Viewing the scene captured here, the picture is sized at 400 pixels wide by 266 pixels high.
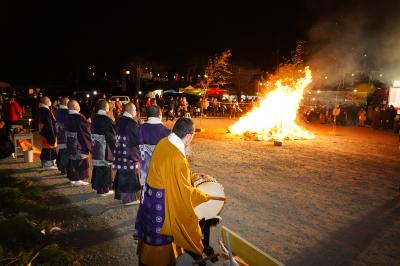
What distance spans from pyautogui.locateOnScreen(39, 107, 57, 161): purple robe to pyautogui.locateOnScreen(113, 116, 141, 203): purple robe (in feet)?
10.2

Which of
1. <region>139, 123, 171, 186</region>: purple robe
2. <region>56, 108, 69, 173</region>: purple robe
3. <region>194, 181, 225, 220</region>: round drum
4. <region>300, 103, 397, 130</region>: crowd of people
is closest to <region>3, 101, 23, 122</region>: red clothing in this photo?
<region>56, 108, 69, 173</region>: purple robe

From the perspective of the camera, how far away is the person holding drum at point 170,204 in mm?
3064

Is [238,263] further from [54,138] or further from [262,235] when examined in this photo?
[54,138]

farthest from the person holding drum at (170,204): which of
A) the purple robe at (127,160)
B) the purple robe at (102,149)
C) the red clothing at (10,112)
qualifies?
the red clothing at (10,112)

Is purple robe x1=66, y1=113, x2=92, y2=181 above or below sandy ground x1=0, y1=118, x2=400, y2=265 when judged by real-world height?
above

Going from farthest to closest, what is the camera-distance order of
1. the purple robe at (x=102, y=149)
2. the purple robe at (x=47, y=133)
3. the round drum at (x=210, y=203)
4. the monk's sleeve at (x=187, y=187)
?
the purple robe at (x=47, y=133), the purple robe at (x=102, y=149), the round drum at (x=210, y=203), the monk's sleeve at (x=187, y=187)

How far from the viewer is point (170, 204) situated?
311 centimetres

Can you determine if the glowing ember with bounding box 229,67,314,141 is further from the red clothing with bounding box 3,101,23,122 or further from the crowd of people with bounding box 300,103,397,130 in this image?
the red clothing with bounding box 3,101,23,122

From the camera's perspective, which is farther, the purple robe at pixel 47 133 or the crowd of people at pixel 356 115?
the crowd of people at pixel 356 115

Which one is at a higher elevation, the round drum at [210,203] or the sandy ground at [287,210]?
the round drum at [210,203]

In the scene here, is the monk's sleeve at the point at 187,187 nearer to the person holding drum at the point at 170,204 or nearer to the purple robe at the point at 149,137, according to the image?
the person holding drum at the point at 170,204

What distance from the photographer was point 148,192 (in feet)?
10.7

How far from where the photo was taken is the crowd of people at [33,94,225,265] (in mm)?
3109

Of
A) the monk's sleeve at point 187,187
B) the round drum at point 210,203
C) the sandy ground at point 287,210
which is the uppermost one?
the monk's sleeve at point 187,187
